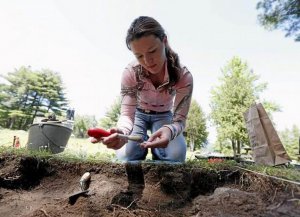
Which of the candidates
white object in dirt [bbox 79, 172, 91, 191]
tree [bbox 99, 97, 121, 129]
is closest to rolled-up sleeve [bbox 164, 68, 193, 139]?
white object in dirt [bbox 79, 172, 91, 191]

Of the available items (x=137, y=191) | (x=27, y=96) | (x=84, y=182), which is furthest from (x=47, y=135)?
(x=27, y=96)

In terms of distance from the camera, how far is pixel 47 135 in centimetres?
439

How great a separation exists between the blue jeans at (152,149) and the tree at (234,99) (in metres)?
14.7

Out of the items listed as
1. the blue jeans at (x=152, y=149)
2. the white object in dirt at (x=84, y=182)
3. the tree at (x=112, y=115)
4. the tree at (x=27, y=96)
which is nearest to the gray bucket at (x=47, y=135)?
the blue jeans at (x=152, y=149)

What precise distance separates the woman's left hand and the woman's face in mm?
468

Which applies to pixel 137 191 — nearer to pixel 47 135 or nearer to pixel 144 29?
pixel 144 29

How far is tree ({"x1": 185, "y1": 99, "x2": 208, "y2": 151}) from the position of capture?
26078mm

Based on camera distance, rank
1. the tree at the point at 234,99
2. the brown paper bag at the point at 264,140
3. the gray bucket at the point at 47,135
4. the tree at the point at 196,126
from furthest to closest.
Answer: the tree at the point at 196,126 → the tree at the point at 234,99 → the gray bucket at the point at 47,135 → the brown paper bag at the point at 264,140

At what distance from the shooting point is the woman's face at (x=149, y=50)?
163 cm

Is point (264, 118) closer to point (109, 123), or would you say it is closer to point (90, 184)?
point (90, 184)

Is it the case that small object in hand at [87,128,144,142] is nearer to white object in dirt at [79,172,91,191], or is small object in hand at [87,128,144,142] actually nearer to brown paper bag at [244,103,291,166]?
white object in dirt at [79,172,91,191]

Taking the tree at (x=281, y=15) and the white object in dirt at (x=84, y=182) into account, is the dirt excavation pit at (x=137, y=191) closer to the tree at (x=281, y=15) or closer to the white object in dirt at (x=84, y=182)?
the white object in dirt at (x=84, y=182)

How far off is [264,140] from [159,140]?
1.96 meters

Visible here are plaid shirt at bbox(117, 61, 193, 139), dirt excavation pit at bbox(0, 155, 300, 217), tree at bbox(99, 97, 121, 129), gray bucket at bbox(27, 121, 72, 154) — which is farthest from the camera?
tree at bbox(99, 97, 121, 129)
